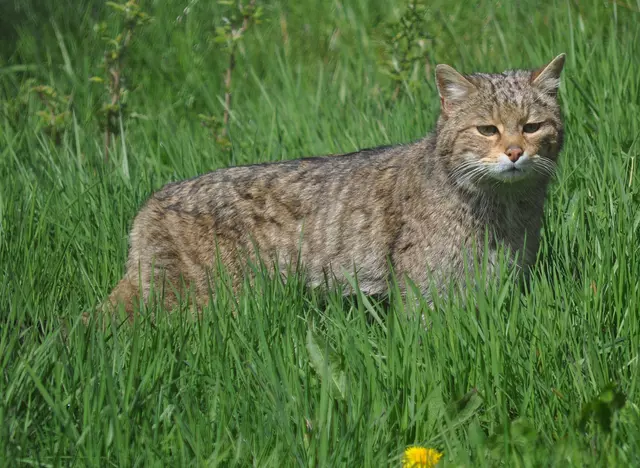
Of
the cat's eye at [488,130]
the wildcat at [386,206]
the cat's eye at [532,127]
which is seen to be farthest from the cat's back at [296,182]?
the cat's eye at [532,127]

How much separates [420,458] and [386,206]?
6.69 feet

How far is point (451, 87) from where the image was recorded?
4.68 metres

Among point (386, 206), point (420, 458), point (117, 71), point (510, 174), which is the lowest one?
point (420, 458)

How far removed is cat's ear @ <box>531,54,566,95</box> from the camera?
460 cm

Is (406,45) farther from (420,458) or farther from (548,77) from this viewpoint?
(420,458)

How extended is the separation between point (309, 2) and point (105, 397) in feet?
19.4

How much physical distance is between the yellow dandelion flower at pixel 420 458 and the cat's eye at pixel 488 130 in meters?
1.94

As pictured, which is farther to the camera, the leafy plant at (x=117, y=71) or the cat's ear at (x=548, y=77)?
the leafy plant at (x=117, y=71)

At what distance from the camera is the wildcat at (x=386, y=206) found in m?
4.48

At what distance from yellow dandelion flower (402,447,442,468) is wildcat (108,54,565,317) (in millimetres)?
1217

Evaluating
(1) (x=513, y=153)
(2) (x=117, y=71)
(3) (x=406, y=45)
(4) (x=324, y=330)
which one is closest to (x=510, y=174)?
(1) (x=513, y=153)

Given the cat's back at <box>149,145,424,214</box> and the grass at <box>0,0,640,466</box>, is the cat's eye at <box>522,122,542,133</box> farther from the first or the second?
the cat's back at <box>149,145,424,214</box>

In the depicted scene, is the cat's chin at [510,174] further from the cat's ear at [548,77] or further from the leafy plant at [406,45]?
the leafy plant at [406,45]

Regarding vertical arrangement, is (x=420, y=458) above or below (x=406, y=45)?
below
